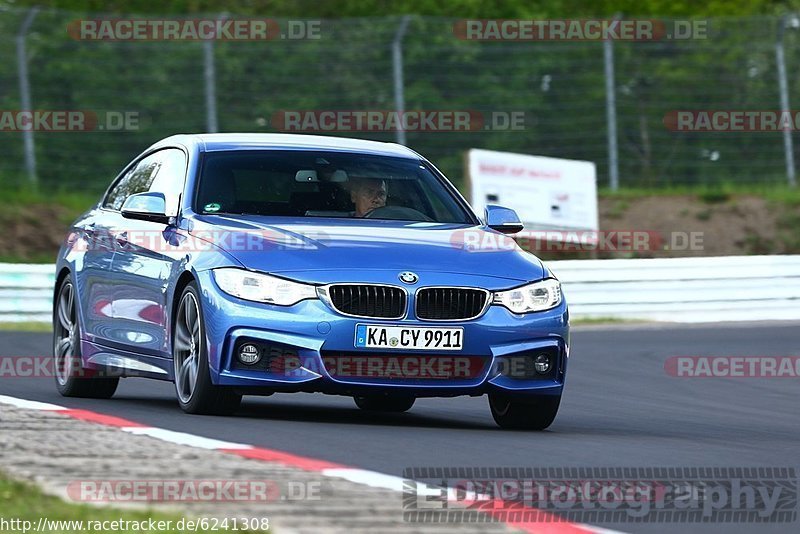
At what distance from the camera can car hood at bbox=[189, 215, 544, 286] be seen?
8930 millimetres

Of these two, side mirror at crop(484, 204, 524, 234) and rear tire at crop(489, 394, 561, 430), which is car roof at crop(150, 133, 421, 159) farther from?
rear tire at crop(489, 394, 561, 430)

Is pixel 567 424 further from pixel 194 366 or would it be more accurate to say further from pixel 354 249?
pixel 194 366

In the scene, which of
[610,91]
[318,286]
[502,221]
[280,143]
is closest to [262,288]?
[318,286]

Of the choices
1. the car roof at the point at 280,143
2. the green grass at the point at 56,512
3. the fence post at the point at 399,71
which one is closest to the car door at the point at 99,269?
the car roof at the point at 280,143

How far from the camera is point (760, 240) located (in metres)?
27.8

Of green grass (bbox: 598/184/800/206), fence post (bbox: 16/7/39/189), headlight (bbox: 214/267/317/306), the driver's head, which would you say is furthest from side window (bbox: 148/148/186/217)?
green grass (bbox: 598/184/800/206)

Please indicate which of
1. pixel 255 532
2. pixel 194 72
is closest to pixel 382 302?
pixel 255 532

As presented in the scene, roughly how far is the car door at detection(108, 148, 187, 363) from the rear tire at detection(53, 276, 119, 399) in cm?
76

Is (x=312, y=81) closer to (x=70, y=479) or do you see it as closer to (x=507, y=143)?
(x=507, y=143)

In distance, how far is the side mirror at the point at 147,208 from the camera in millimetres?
9727

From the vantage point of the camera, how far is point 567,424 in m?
10.3

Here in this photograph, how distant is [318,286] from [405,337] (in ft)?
1.59

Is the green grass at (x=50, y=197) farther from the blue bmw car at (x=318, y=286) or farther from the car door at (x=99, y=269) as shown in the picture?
the blue bmw car at (x=318, y=286)

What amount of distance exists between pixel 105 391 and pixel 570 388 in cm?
368
